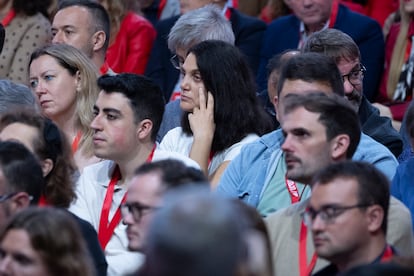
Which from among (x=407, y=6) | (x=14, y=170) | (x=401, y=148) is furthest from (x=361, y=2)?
(x=14, y=170)

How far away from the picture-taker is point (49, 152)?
16.3 ft

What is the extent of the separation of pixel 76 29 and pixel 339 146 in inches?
116

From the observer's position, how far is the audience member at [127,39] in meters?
7.79

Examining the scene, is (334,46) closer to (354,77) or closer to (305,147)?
(354,77)

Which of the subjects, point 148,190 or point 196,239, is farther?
point 148,190

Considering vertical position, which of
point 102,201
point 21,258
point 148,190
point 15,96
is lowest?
point 102,201

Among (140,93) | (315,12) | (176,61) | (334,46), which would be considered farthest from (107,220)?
(315,12)

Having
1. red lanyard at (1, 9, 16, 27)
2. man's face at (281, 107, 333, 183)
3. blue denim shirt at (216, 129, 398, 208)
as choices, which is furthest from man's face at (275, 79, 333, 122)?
red lanyard at (1, 9, 16, 27)

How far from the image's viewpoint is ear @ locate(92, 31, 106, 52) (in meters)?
7.09

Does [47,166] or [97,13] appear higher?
[97,13]

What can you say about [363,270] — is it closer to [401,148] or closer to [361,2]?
[401,148]

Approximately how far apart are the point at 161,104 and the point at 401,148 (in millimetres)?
1337

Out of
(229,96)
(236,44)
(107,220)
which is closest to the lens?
(107,220)

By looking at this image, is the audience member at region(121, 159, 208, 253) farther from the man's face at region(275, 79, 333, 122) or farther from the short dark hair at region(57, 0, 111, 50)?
the short dark hair at region(57, 0, 111, 50)
